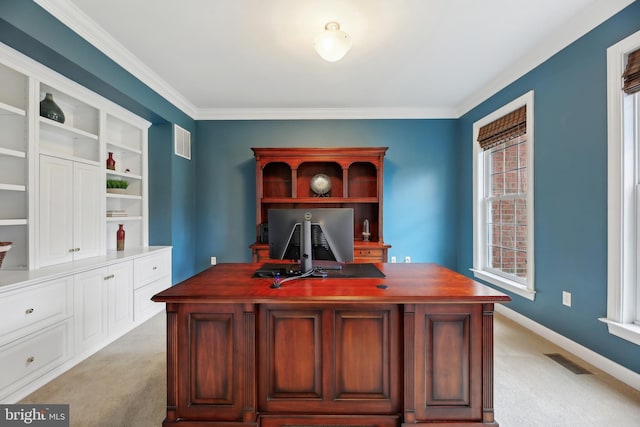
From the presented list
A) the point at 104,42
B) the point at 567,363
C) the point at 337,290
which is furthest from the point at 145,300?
the point at 567,363

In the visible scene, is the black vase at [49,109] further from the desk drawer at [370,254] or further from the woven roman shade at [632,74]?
the woven roman shade at [632,74]

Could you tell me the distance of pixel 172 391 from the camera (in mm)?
1468

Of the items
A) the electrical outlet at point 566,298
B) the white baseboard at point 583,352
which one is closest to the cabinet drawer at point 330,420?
the white baseboard at point 583,352

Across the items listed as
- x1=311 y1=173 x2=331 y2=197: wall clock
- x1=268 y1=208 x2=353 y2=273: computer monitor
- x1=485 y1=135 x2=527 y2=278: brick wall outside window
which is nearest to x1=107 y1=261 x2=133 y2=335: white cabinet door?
x1=268 y1=208 x2=353 y2=273: computer monitor

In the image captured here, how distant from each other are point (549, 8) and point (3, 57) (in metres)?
3.81

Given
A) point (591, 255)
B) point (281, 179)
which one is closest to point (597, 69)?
point (591, 255)

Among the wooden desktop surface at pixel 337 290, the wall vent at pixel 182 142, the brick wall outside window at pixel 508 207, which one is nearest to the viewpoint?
the wooden desktop surface at pixel 337 290

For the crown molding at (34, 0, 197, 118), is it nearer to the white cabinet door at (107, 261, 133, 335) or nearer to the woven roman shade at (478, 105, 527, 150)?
the white cabinet door at (107, 261, 133, 335)

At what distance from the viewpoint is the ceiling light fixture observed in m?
2.06

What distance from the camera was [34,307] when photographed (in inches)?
74.6

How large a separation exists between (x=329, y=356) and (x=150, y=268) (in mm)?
2520

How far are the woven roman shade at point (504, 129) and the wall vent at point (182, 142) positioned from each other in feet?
12.5

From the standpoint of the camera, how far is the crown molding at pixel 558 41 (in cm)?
200

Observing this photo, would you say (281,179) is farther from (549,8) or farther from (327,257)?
(549,8)
